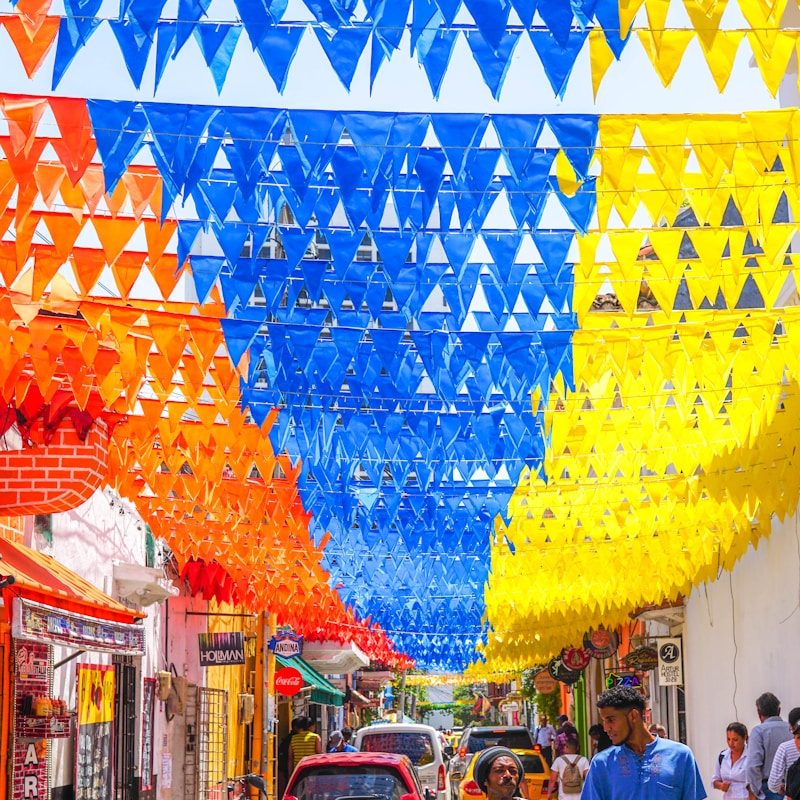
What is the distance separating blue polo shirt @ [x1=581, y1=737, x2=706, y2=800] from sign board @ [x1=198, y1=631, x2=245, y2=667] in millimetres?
17049

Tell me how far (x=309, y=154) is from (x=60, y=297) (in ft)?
11.1

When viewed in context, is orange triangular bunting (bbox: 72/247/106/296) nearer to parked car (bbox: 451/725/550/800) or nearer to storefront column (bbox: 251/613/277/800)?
parked car (bbox: 451/725/550/800)

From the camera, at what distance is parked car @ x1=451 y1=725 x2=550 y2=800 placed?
23391mm

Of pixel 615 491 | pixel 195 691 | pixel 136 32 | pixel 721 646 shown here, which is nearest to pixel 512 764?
pixel 136 32

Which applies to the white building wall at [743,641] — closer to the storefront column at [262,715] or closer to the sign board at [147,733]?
the storefront column at [262,715]

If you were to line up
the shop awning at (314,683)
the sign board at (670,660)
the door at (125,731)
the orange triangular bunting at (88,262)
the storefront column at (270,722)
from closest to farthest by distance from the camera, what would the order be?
the orange triangular bunting at (88,262) → the door at (125,731) → the sign board at (670,660) → the storefront column at (270,722) → the shop awning at (314,683)

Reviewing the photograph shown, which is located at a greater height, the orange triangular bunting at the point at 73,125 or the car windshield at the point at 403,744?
the orange triangular bunting at the point at 73,125

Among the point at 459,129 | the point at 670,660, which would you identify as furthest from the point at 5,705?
the point at 670,660

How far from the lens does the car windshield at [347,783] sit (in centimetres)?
1256

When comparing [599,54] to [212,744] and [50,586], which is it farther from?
[212,744]

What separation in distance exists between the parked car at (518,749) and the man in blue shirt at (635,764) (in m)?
15.8

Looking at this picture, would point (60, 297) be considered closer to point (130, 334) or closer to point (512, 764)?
point (130, 334)

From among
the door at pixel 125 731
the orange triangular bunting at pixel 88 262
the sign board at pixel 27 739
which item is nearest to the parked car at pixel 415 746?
the door at pixel 125 731

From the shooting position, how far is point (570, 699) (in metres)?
50.8
